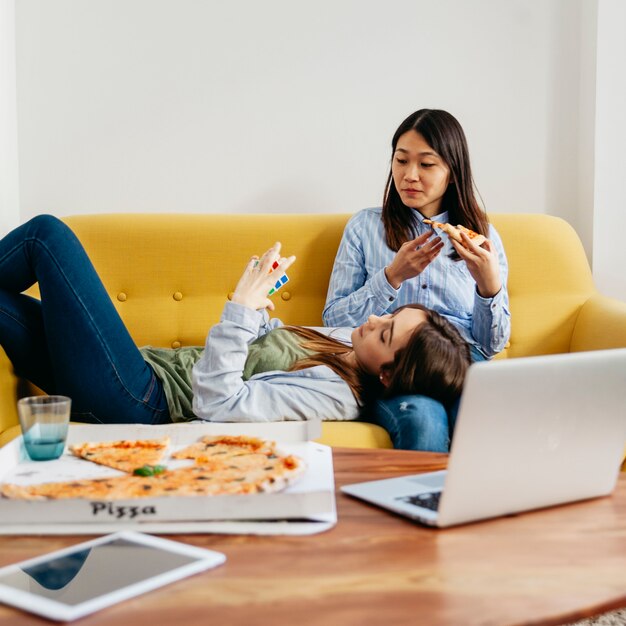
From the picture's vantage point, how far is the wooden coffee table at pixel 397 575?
0.68m

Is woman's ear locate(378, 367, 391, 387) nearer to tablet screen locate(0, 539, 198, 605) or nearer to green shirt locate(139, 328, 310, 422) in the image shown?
green shirt locate(139, 328, 310, 422)

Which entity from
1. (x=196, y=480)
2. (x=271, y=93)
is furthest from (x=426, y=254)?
(x=196, y=480)

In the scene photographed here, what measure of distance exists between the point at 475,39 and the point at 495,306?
1.26 metres

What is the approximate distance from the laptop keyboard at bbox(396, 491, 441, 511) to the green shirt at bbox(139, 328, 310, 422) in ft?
3.61

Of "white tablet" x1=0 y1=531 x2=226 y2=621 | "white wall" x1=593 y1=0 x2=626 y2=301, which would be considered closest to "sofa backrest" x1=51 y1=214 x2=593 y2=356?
"white wall" x1=593 y1=0 x2=626 y2=301

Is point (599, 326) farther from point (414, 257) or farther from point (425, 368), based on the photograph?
point (425, 368)

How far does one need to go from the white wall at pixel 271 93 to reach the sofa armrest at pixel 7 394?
103cm

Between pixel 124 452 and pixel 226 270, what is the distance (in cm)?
150

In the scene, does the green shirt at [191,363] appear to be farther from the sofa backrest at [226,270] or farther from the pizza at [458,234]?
the pizza at [458,234]

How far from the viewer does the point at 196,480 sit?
936 millimetres

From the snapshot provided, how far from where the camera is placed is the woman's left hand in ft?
7.34

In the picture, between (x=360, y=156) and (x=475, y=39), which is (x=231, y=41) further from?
(x=475, y=39)

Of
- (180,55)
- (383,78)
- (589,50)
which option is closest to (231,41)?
(180,55)

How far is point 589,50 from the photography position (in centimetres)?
301
